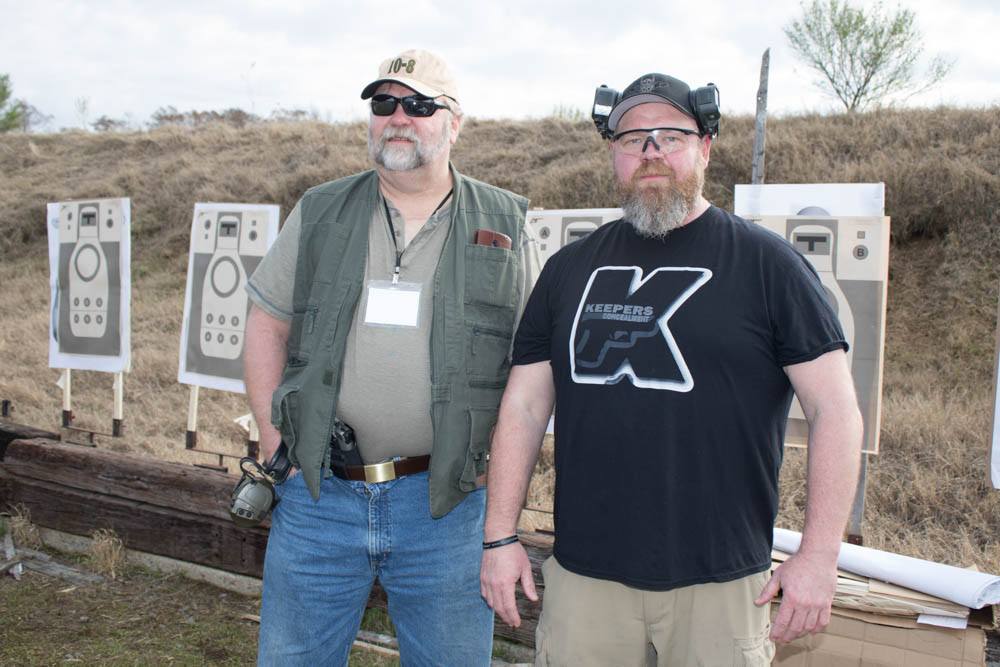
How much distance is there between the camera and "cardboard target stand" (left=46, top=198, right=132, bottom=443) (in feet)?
21.1

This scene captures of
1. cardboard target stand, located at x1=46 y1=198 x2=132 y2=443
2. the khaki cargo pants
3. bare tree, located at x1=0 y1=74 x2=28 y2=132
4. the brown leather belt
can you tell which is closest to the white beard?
the brown leather belt

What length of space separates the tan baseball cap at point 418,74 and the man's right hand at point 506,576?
4.05ft

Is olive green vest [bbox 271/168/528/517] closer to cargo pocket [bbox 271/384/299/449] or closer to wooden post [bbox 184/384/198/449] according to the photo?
cargo pocket [bbox 271/384/299/449]

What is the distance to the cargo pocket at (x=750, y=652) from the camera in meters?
1.85

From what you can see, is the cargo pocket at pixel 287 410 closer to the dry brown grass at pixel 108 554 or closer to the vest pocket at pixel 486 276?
the vest pocket at pixel 486 276

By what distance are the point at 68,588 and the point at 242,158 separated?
39.3 feet

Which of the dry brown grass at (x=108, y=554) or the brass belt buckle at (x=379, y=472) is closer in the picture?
the brass belt buckle at (x=379, y=472)

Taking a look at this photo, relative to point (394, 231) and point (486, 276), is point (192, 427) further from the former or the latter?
point (486, 276)

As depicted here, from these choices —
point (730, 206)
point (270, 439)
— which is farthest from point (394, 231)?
point (730, 206)

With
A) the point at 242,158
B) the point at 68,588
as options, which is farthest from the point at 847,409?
the point at 242,158

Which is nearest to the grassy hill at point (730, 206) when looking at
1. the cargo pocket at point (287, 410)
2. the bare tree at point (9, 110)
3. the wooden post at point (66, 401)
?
the wooden post at point (66, 401)

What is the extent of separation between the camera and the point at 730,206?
916 centimetres

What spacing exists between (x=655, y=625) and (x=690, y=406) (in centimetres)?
50

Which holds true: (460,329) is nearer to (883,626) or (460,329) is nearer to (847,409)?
(847,409)
